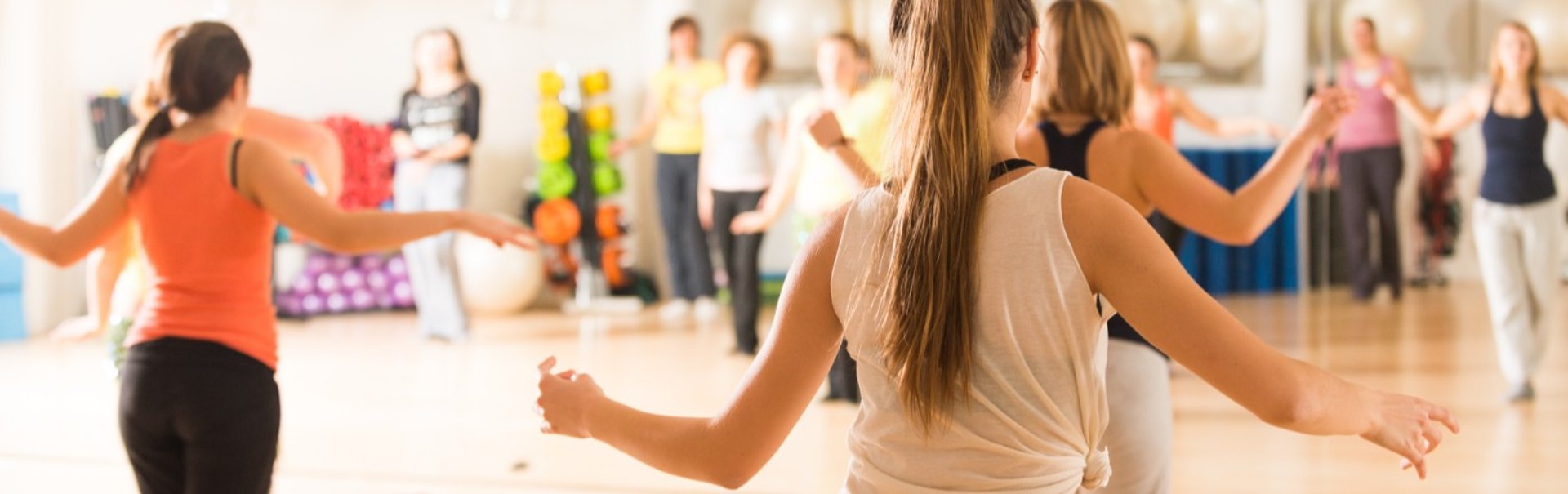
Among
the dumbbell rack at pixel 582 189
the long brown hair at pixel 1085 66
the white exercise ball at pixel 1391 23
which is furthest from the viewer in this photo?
the dumbbell rack at pixel 582 189

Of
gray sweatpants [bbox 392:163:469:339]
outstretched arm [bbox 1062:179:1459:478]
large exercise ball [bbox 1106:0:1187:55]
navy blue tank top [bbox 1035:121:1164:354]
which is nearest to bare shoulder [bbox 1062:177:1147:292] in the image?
outstretched arm [bbox 1062:179:1459:478]

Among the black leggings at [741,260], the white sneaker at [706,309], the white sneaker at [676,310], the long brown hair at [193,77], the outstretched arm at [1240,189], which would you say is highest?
the long brown hair at [193,77]

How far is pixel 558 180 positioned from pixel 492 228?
19.2ft

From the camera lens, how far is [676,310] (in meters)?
7.64

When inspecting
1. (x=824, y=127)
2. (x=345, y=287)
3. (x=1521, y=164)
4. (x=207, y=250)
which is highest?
(x=824, y=127)

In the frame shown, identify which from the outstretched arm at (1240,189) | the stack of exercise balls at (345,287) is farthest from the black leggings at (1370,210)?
the stack of exercise balls at (345,287)

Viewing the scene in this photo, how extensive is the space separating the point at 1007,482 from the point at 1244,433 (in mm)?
3358

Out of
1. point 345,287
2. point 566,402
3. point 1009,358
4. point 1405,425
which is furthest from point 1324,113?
point 345,287

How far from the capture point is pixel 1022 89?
4.13 feet

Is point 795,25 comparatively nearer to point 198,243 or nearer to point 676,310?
point 676,310

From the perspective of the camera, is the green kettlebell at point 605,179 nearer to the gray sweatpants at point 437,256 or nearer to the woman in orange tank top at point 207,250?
the gray sweatpants at point 437,256

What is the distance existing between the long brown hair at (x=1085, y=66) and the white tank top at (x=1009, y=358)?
110cm

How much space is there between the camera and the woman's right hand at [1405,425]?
1.19m

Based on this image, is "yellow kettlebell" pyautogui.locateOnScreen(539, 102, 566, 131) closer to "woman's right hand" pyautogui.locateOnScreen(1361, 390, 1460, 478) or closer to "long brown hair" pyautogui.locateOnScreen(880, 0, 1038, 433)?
"long brown hair" pyautogui.locateOnScreen(880, 0, 1038, 433)
